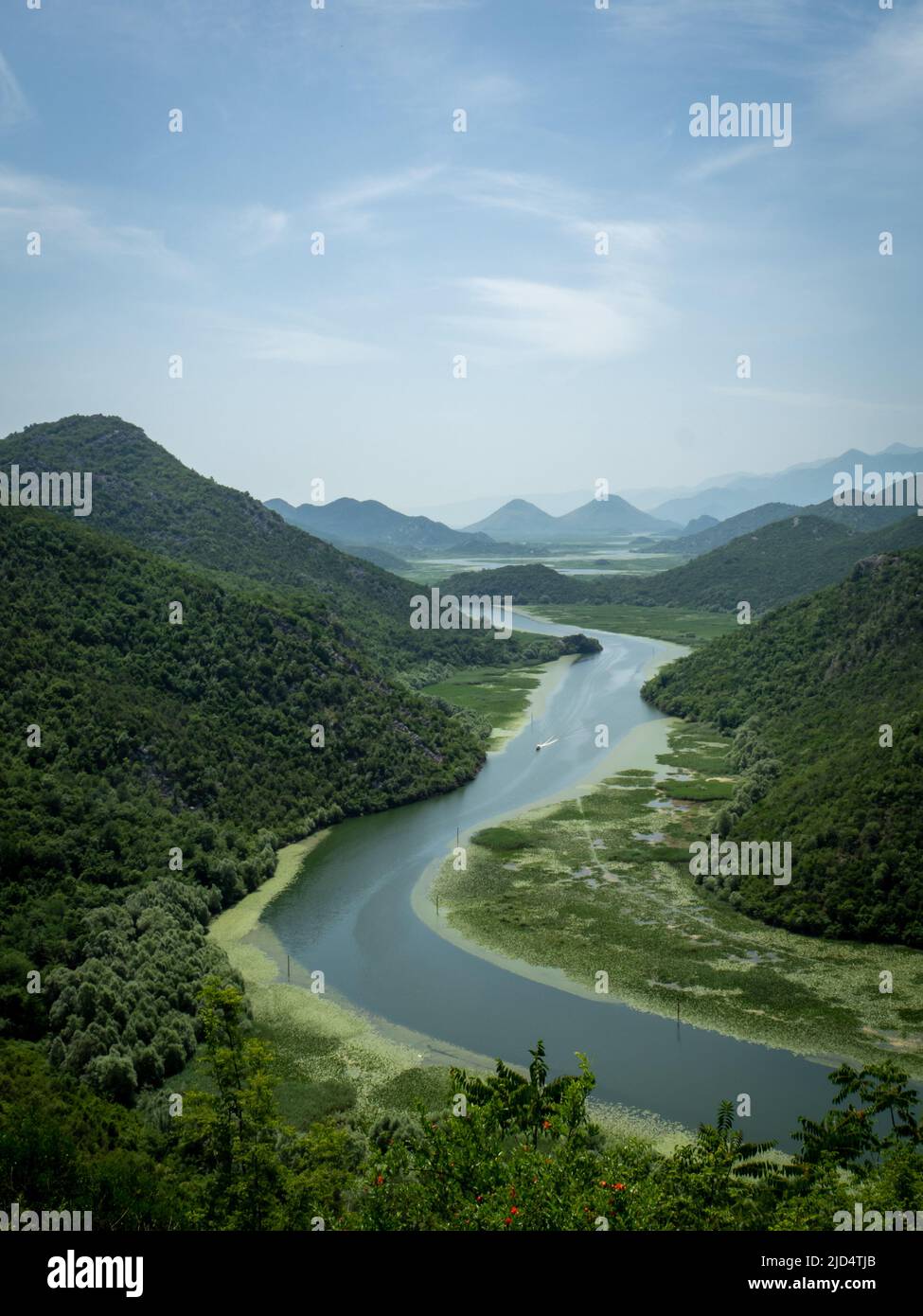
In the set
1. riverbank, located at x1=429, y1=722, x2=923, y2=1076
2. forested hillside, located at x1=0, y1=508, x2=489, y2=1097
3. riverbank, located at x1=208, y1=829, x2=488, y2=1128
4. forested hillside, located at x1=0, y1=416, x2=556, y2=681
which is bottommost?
riverbank, located at x1=208, y1=829, x2=488, y2=1128

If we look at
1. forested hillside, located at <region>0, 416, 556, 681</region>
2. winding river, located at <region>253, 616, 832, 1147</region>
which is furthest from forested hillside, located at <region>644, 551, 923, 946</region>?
forested hillside, located at <region>0, 416, 556, 681</region>

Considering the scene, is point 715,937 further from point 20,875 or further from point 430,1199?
point 20,875

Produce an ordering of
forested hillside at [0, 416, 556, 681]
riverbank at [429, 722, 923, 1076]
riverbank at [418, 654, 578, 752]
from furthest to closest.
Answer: forested hillside at [0, 416, 556, 681] < riverbank at [418, 654, 578, 752] < riverbank at [429, 722, 923, 1076]

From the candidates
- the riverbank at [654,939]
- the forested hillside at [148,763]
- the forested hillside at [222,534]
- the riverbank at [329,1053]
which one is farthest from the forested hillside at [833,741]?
the forested hillside at [222,534]

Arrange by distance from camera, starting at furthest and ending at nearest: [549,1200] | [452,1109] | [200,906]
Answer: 1. [200,906]
2. [452,1109]
3. [549,1200]

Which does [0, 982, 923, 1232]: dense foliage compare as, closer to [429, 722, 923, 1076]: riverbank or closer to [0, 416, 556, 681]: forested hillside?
[429, 722, 923, 1076]: riverbank

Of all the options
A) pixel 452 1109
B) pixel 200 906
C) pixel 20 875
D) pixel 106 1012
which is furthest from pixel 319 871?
pixel 452 1109

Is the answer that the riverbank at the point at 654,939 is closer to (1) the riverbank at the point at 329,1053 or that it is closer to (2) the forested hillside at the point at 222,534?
(1) the riverbank at the point at 329,1053
